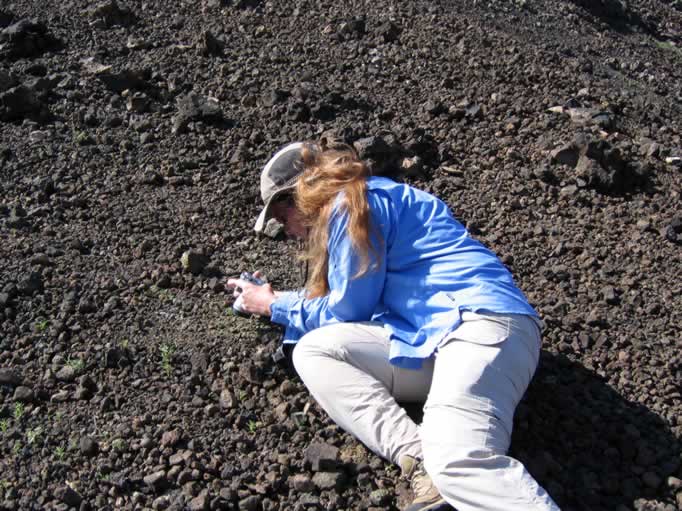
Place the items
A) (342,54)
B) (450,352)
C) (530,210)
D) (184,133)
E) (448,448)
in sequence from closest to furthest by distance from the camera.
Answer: (448,448), (450,352), (530,210), (184,133), (342,54)

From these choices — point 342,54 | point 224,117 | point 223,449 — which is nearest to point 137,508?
point 223,449

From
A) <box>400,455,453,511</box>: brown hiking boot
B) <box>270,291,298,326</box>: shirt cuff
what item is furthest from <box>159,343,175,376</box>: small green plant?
<box>400,455,453,511</box>: brown hiking boot

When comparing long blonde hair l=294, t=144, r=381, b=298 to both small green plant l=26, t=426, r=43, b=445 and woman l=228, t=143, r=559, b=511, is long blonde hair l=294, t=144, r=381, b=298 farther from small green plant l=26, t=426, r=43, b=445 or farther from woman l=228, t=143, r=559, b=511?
small green plant l=26, t=426, r=43, b=445

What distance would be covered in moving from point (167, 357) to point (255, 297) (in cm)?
52

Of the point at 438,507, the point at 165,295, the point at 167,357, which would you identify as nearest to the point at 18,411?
the point at 167,357

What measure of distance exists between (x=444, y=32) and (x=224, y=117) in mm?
2277

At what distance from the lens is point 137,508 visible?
3500 millimetres

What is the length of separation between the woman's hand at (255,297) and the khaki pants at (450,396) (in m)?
0.47

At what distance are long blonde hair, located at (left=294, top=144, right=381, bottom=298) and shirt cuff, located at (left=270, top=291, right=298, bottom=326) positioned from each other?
0.27m

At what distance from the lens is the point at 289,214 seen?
3.75 metres

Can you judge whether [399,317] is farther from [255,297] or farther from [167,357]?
[167,357]

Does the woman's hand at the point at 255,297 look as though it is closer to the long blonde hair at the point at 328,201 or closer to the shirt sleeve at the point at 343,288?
the shirt sleeve at the point at 343,288

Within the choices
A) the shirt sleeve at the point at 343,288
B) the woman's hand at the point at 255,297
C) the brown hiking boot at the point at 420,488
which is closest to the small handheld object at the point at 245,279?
the woman's hand at the point at 255,297

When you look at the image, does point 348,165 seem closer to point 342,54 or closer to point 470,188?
point 470,188
